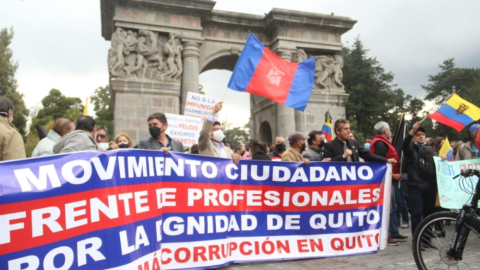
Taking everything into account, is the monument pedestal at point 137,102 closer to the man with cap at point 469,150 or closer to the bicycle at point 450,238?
the man with cap at point 469,150

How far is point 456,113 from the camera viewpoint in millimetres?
8500

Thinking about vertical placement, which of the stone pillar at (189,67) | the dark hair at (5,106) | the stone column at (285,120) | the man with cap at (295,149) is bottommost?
the man with cap at (295,149)

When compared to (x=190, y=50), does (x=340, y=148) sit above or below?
below

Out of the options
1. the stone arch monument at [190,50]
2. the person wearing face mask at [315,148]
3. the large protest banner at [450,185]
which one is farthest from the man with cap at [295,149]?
the stone arch monument at [190,50]

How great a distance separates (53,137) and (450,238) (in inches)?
188

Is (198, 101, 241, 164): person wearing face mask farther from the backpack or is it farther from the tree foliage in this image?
Answer: the tree foliage

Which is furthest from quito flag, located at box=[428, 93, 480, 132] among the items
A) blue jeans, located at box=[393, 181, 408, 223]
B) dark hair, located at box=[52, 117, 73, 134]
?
dark hair, located at box=[52, 117, 73, 134]

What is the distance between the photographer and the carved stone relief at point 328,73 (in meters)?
18.0

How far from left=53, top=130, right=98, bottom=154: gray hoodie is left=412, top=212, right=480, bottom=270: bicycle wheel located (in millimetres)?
3804

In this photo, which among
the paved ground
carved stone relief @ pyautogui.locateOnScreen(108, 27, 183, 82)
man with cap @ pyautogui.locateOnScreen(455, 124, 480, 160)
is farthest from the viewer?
carved stone relief @ pyautogui.locateOnScreen(108, 27, 183, 82)

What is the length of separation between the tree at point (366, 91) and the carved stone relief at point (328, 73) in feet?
89.9

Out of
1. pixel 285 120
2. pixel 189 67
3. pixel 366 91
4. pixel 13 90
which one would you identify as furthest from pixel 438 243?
pixel 13 90

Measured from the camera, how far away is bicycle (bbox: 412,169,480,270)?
13.9ft

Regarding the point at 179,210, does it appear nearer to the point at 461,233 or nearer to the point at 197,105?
the point at 461,233
